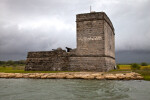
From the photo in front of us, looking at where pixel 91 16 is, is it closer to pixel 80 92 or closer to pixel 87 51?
pixel 87 51

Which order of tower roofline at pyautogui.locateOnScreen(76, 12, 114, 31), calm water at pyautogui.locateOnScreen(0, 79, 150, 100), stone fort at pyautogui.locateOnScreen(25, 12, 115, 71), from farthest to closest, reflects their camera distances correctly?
tower roofline at pyautogui.locateOnScreen(76, 12, 114, 31)
stone fort at pyautogui.locateOnScreen(25, 12, 115, 71)
calm water at pyautogui.locateOnScreen(0, 79, 150, 100)

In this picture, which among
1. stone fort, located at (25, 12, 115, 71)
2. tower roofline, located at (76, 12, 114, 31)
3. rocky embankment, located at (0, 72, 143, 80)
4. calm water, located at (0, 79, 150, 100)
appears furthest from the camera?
tower roofline, located at (76, 12, 114, 31)

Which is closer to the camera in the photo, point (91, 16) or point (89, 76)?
point (89, 76)

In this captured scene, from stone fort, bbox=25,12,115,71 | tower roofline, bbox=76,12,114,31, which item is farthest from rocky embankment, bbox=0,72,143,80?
tower roofline, bbox=76,12,114,31

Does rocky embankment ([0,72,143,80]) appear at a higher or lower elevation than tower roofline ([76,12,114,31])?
lower

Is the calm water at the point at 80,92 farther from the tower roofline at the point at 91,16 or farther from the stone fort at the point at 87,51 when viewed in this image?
the tower roofline at the point at 91,16

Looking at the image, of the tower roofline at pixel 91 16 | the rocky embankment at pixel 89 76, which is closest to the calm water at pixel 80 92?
the rocky embankment at pixel 89 76

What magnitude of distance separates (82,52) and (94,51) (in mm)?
1607

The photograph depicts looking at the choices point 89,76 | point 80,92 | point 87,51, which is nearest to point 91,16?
point 87,51

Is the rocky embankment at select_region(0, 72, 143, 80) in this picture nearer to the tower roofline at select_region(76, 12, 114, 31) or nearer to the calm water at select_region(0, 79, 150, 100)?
the calm water at select_region(0, 79, 150, 100)

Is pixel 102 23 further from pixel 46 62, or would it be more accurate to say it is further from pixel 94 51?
pixel 46 62

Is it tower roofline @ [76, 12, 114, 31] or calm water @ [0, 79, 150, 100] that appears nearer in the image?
calm water @ [0, 79, 150, 100]

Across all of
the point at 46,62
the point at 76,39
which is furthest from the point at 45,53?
the point at 76,39

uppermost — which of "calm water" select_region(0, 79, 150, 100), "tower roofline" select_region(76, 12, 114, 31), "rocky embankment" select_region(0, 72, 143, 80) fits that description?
"tower roofline" select_region(76, 12, 114, 31)
